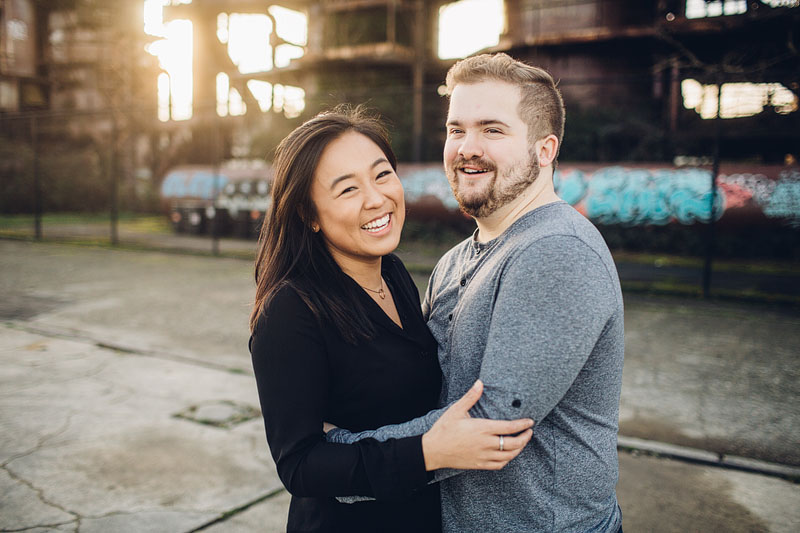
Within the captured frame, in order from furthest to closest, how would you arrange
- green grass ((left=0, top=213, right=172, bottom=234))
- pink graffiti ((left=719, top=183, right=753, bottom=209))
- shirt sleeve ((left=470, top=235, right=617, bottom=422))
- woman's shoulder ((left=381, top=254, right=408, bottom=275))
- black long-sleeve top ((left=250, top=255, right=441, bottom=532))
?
green grass ((left=0, top=213, right=172, bottom=234)) < pink graffiti ((left=719, top=183, right=753, bottom=209)) < woman's shoulder ((left=381, top=254, right=408, bottom=275)) < black long-sleeve top ((left=250, top=255, right=441, bottom=532)) < shirt sleeve ((left=470, top=235, right=617, bottom=422))

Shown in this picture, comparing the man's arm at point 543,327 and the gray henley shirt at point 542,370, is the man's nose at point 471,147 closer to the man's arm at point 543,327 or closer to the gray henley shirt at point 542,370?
the gray henley shirt at point 542,370

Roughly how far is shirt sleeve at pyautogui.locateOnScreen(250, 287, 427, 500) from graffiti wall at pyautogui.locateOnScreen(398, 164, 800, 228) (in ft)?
38.4

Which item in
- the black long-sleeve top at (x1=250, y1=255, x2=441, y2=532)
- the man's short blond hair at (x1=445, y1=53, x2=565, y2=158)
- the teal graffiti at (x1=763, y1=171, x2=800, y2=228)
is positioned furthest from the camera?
the teal graffiti at (x1=763, y1=171, x2=800, y2=228)

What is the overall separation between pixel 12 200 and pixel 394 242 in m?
25.9

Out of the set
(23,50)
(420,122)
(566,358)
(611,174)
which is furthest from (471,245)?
(23,50)

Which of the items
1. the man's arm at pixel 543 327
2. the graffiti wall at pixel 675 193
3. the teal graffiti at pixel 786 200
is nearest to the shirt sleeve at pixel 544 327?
the man's arm at pixel 543 327

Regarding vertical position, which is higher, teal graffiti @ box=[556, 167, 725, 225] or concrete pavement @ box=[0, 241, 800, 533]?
teal graffiti @ box=[556, 167, 725, 225]

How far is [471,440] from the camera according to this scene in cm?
139

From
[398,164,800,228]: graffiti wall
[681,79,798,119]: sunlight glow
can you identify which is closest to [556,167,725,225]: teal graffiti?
[398,164,800,228]: graffiti wall

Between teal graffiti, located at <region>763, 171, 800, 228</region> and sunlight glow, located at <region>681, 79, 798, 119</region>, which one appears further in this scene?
sunlight glow, located at <region>681, 79, 798, 119</region>

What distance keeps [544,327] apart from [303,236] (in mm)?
778

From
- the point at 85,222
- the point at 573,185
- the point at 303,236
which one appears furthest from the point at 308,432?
the point at 85,222

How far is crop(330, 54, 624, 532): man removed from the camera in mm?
1366

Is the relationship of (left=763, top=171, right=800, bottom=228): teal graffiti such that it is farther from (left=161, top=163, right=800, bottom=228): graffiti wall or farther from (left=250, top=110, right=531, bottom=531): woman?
(left=250, top=110, right=531, bottom=531): woman
